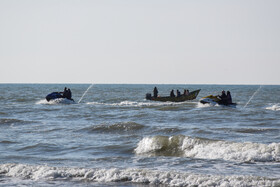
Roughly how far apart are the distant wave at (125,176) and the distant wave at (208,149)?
120 inches

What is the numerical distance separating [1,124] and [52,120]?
3.19m

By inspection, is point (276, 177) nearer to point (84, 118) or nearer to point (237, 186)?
point (237, 186)

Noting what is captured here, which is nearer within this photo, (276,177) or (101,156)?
(276,177)

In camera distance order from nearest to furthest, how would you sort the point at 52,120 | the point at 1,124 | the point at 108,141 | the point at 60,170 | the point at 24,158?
the point at 60,170 → the point at 24,158 → the point at 108,141 → the point at 1,124 → the point at 52,120

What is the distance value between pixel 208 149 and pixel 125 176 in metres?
4.56

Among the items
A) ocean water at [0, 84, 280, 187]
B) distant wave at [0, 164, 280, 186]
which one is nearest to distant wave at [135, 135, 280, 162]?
ocean water at [0, 84, 280, 187]

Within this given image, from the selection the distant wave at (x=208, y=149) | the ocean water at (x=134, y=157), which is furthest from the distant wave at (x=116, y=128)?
the distant wave at (x=208, y=149)

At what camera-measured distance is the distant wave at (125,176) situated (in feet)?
34.4

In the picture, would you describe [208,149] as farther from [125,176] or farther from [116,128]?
[116,128]

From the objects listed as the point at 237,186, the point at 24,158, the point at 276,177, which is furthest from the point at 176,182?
the point at 24,158

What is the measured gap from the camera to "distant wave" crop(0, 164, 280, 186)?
1049 centimetres

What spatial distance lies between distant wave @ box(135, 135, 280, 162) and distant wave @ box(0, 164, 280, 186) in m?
3.04

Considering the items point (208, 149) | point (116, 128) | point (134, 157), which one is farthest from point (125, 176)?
point (116, 128)

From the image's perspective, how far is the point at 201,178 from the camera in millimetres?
10711
